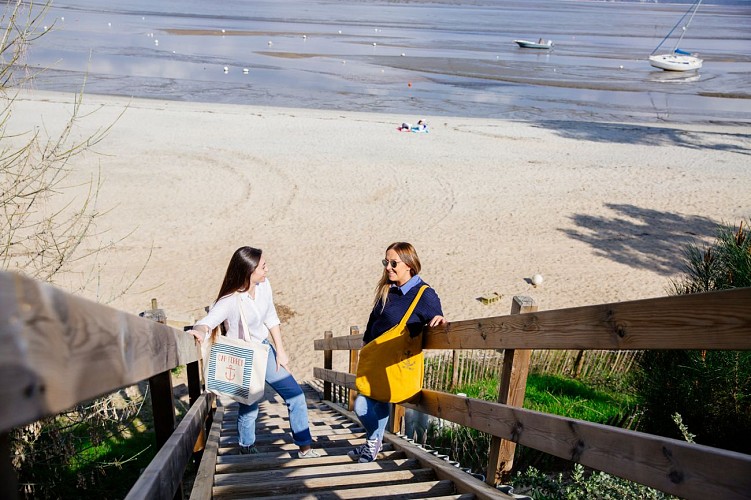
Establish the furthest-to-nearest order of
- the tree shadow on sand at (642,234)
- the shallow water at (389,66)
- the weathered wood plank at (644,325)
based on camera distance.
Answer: the shallow water at (389,66) → the tree shadow on sand at (642,234) → the weathered wood plank at (644,325)

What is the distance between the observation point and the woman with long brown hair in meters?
4.14

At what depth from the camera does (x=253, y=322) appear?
4297mm

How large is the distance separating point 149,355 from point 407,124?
2714cm

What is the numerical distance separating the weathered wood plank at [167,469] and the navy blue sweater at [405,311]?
1.28 meters

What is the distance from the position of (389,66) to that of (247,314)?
48.5 meters

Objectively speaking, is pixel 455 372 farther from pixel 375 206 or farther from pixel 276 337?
pixel 375 206

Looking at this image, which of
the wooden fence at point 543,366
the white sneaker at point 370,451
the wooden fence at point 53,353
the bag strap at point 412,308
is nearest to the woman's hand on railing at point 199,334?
the bag strap at point 412,308

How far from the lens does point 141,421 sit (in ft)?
26.6

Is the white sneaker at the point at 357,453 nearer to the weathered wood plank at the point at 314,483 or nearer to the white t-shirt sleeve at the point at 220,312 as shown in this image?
the weathered wood plank at the point at 314,483

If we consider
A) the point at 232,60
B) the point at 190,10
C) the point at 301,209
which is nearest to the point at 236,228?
the point at 301,209

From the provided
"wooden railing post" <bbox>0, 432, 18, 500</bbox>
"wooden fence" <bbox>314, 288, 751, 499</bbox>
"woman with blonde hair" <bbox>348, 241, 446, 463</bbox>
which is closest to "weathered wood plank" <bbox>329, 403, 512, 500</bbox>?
"wooden fence" <bbox>314, 288, 751, 499</bbox>

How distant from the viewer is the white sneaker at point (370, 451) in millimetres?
4098

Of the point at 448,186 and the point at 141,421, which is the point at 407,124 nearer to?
the point at 448,186

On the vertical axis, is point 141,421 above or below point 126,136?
below
